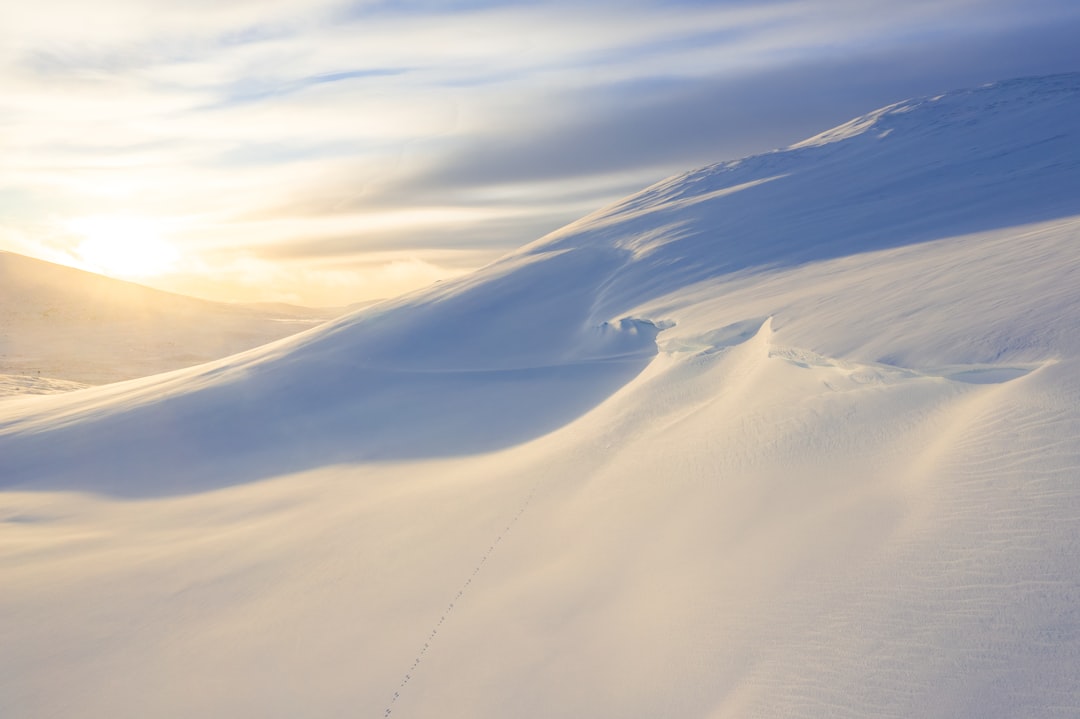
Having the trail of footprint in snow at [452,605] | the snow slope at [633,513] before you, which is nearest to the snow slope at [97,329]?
the snow slope at [633,513]

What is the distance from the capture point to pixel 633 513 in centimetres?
516

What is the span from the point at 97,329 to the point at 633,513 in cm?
4808

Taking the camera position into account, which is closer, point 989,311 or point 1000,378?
point 1000,378

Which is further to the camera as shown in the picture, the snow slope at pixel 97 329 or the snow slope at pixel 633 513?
the snow slope at pixel 97 329

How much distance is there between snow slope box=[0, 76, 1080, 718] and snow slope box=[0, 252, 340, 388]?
16466 mm

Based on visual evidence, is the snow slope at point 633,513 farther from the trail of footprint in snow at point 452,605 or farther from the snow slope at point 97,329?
the snow slope at point 97,329

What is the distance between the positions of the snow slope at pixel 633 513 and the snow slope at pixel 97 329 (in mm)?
16466

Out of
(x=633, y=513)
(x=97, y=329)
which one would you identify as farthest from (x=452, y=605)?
(x=97, y=329)

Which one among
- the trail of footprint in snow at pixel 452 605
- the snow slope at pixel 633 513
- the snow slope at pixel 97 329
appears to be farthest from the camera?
the snow slope at pixel 97 329

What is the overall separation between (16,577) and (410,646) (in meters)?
3.89

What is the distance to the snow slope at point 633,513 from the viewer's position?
3.33m

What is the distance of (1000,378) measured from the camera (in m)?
4.70

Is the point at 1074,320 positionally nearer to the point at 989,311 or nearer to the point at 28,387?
the point at 989,311

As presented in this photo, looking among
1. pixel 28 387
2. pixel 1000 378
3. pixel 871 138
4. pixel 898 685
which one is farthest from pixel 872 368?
pixel 28 387
